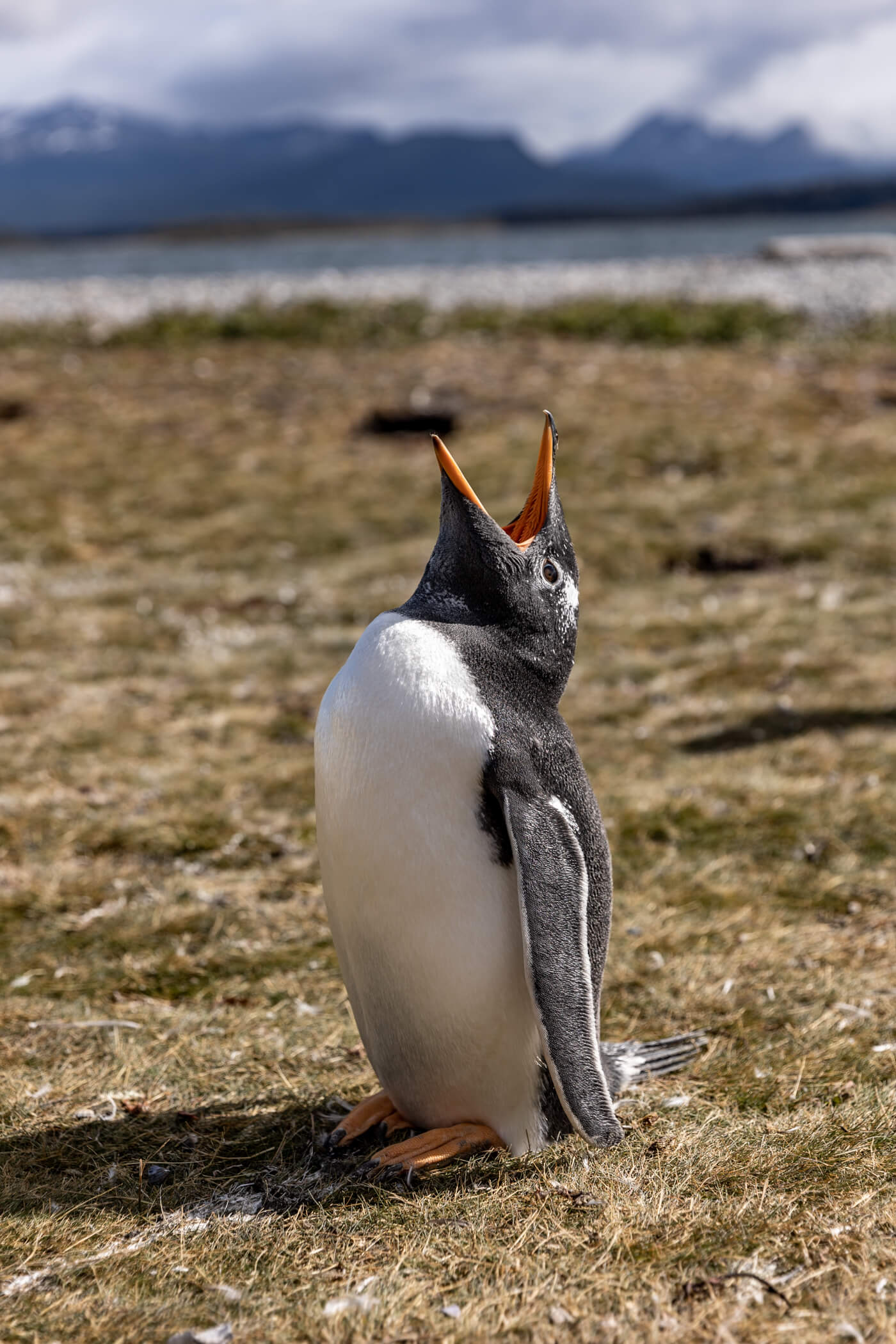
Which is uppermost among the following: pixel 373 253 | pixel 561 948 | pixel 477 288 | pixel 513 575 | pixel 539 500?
pixel 373 253

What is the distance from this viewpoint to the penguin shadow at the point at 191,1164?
3516 millimetres

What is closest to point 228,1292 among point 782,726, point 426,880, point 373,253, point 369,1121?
point 369,1121

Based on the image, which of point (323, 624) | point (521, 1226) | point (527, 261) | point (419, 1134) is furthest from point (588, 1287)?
point (527, 261)

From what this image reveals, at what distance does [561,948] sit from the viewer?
137 inches

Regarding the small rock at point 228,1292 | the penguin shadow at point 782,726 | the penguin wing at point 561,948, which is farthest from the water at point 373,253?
the small rock at point 228,1292

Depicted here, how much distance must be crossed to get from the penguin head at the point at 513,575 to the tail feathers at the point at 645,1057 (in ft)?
3.84

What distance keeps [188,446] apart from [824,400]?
7.49m

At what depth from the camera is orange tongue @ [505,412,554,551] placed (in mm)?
3701

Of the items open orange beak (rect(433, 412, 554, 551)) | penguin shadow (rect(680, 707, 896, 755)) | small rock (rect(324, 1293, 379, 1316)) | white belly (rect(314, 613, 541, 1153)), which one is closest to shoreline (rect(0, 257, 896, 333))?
penguin shadow (rect(680, 707, 896, 755))

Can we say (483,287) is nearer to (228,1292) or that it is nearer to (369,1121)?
(369,1121)

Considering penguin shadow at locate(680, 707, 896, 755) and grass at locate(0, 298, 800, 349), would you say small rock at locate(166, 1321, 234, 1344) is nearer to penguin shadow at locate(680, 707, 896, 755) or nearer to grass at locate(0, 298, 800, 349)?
penguin shadow at locate(680, 707, 896, 755)

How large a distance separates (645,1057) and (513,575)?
166 centimetres

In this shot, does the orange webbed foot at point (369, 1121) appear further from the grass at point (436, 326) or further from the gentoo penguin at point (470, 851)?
the grass at point (436, 326)

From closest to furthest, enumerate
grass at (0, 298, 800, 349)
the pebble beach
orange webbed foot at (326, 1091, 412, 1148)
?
orange webbed foot at (326, 1091, 412, 1148) → grass at (0, 298, 800, 349) → the pebble beach
